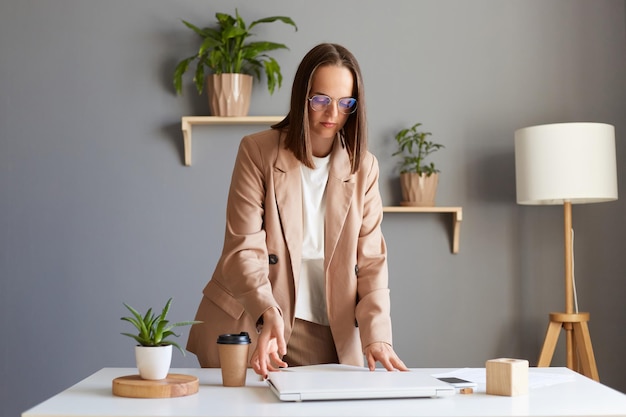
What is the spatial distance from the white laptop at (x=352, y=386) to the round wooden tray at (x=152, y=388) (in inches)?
6.5

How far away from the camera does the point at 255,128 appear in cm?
346

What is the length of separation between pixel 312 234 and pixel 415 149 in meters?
1.61

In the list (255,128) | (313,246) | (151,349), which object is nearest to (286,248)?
(313,246)

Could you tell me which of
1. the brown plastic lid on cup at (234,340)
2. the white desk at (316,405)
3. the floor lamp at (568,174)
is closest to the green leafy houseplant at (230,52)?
the floor lamp at (568,174)

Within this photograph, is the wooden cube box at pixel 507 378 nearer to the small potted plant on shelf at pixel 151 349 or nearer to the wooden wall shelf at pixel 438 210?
the small potted plant on shelf at pixel 151 349

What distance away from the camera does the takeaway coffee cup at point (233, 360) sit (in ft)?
5.15

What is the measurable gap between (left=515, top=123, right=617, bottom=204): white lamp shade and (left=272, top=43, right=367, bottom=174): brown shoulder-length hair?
4.54 ft

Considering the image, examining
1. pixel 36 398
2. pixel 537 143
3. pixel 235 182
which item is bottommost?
pixel 36 398

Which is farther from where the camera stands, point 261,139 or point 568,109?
point 568,109

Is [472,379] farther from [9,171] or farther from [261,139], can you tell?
[9,171]

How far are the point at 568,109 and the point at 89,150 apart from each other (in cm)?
218

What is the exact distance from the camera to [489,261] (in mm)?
3475

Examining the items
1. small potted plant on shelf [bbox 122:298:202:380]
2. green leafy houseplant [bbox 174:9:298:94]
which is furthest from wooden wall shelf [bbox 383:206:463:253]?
small potted plant on shelf [bbox 122:298:202:380]

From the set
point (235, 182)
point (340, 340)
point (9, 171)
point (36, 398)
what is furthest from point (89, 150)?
point (340, 340)
